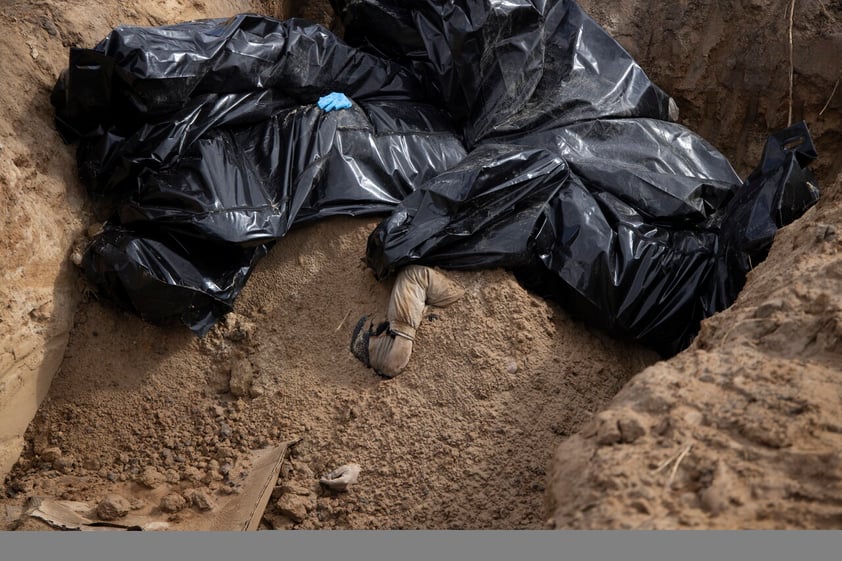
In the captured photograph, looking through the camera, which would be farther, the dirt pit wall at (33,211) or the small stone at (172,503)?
the dirt pit wall at (33,211)

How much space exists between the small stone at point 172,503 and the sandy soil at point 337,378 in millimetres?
12

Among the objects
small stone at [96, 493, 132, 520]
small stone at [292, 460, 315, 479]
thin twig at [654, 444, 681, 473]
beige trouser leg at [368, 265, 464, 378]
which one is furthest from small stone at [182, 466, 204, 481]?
thin twig at [654, 444, 681, 473]

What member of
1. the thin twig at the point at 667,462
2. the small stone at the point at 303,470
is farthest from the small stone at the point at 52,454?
the thin twig at the point at 667,462

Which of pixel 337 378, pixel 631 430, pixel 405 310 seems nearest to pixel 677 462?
pixel 631 430

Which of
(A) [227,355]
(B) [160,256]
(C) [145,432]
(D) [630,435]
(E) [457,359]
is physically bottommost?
(C) [145,432]

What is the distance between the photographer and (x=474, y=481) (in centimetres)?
263

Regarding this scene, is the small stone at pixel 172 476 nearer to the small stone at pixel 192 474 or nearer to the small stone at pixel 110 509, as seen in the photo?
the small stone at pixel 192 474

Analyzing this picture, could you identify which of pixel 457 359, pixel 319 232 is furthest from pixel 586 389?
pixel 319 232

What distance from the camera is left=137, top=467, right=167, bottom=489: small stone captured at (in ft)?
9.29

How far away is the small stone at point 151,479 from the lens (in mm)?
2832

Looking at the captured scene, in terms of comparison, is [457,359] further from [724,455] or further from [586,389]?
[724,455]

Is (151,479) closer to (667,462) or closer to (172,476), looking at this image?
(172,476)

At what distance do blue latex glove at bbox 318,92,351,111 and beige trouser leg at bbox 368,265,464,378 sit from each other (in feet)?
2.72

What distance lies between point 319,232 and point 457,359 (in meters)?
0.79
